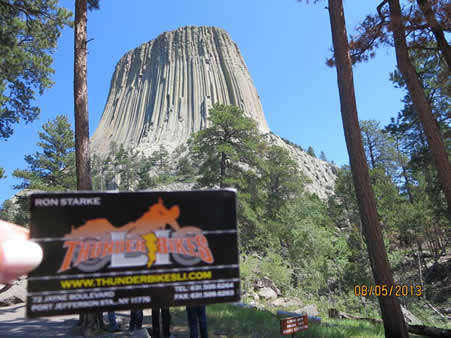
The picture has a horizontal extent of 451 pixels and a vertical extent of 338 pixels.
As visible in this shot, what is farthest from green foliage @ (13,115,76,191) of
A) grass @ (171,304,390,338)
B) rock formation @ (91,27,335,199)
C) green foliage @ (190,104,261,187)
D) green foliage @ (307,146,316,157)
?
green foliage @ (307,146,316,157)

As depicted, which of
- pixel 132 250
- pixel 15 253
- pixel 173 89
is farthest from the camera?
pixel 173 89

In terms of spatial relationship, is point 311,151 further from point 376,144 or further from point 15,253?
point 15,253

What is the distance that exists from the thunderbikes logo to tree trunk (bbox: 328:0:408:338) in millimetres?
4483

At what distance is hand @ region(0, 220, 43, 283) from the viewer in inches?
73.0

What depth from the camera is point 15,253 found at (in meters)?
1.95

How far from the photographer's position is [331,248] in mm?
20797

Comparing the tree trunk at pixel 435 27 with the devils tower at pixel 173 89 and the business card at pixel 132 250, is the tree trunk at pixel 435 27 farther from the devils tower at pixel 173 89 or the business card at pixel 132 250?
the devils tower at pixel 173 89

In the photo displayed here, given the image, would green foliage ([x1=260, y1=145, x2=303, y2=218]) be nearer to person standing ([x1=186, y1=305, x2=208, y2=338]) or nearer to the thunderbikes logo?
person standing ([x1=186, y1=305, x2=208, y2=338])

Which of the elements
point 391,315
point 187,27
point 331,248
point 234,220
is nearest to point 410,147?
point 331,248

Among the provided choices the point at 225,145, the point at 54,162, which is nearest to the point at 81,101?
the point at 225,145

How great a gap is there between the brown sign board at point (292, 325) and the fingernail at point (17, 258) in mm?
3427

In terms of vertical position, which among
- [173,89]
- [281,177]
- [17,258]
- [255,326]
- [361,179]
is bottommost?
[255,326]

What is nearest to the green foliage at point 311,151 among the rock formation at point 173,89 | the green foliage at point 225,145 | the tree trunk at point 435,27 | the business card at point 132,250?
the rock formation at point 173,89

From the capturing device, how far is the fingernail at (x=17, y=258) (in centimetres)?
185
